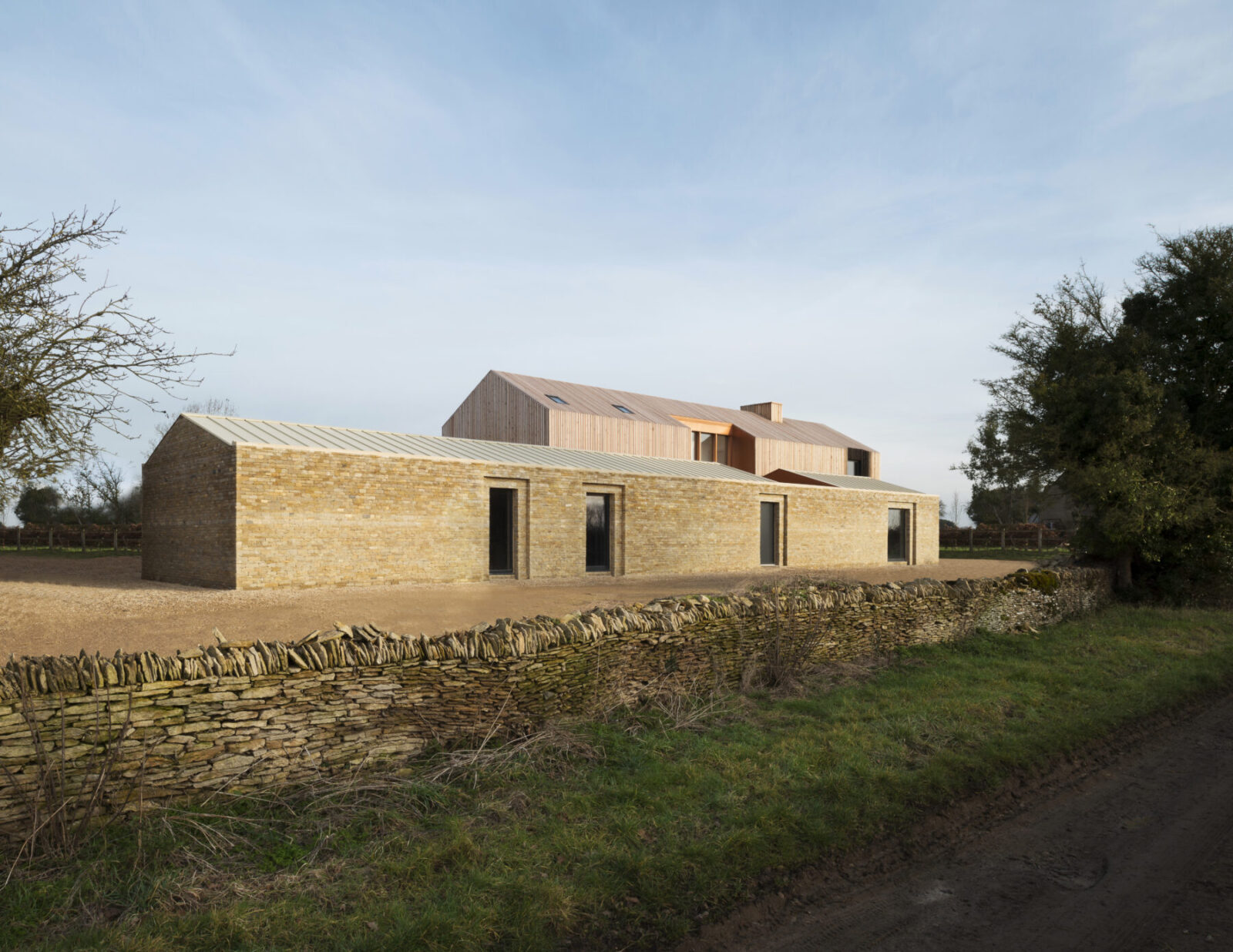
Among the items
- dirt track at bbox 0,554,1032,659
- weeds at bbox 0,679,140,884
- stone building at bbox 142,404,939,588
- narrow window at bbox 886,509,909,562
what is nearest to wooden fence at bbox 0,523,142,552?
dirt track at bbox 0,554,1032,659

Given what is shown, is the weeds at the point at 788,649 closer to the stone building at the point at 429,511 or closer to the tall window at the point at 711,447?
the stone building at the point at 429,511

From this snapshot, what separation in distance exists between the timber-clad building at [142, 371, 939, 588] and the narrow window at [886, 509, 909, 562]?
67mm

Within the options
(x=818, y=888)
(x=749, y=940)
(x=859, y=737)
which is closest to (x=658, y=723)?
(x=859, y=737)

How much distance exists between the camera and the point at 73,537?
1442 inches

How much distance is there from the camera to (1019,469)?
15727mm

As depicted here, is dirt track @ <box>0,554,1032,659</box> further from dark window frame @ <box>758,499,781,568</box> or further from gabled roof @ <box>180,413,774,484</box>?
dark window frame @ <box>758,499,781,568</box>

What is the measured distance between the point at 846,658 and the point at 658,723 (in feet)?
11.3

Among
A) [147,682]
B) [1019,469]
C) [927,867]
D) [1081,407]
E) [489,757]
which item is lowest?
[927,867]

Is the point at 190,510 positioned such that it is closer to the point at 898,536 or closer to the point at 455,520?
the point at 455,520

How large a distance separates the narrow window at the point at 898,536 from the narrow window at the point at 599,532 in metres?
14.1

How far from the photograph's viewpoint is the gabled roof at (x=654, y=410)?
29156mm

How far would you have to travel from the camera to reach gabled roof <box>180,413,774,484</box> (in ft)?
53.4

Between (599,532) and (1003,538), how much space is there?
27300 mm

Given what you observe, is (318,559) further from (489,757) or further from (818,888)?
(818,888)
